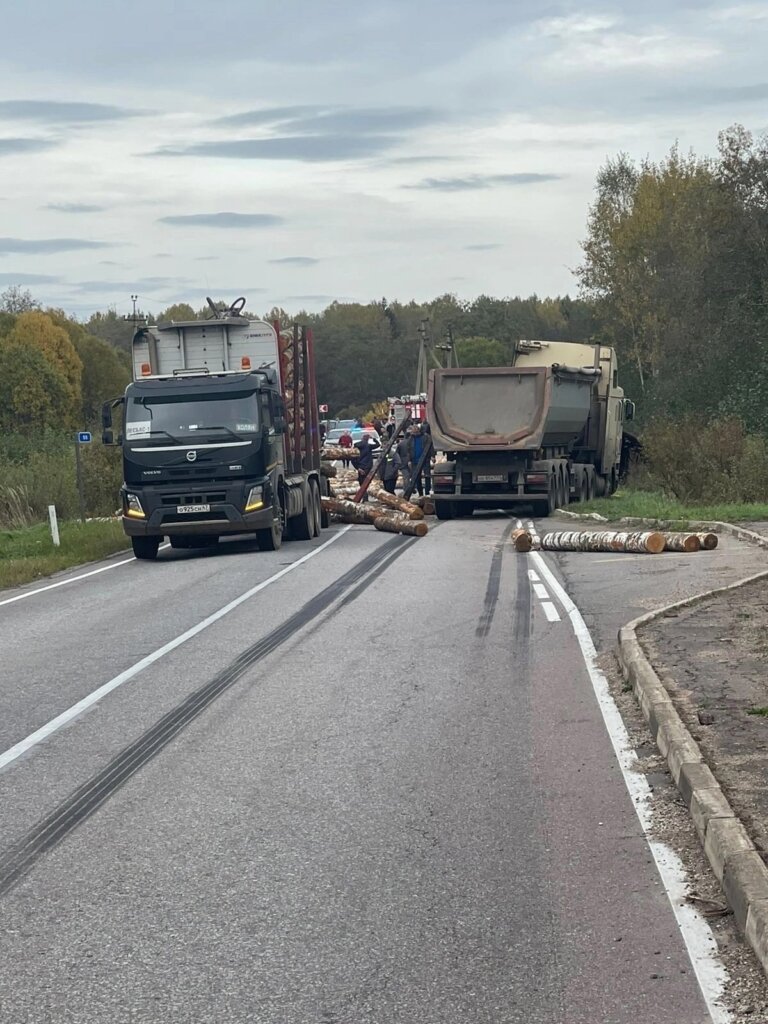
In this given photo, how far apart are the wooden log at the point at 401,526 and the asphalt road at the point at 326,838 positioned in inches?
520

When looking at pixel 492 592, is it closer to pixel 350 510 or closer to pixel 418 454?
pixel 350 510

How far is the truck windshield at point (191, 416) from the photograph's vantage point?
2306cm

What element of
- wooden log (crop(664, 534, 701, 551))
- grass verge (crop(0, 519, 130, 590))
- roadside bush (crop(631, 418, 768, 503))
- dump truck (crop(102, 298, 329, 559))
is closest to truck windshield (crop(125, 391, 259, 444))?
dump truck (crop(102, 298, 329, 559))

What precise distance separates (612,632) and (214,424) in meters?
11.3

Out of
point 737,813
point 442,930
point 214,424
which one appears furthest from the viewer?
point 214,424

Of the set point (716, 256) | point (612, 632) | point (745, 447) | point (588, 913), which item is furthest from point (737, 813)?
point (716, 256)

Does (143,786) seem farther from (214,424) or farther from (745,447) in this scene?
(745,447)

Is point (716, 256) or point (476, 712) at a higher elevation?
point (716, 256)

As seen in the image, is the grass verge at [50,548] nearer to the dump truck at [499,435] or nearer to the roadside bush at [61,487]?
the roadside bush at [61,487]

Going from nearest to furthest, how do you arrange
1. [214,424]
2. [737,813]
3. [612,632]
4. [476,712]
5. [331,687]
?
[737,813] → [476,712] → [331,687] → [612,632] → [214,424]

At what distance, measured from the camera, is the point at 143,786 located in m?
7.65

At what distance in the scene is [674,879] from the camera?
18.9 ft

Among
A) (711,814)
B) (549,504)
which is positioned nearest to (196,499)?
(549,504)

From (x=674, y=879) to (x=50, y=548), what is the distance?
21.4 metres
